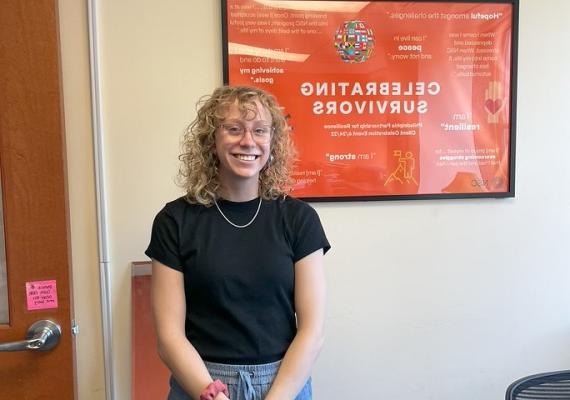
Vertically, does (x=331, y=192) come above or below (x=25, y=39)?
below

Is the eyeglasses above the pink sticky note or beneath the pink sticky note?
above

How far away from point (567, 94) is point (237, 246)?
5.11ft

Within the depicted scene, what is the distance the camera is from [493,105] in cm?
182

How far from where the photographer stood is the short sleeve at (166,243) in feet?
3.59

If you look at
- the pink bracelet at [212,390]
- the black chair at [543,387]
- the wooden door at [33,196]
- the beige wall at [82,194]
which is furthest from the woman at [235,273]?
the beige wall at [82,194]

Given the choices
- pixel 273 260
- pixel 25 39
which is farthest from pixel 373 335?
pixel 25 39

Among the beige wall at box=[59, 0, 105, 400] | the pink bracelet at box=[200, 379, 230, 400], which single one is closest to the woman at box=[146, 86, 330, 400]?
the pink bracelet at box=[200, 379, 230, 400]

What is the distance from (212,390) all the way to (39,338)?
1.58 feet

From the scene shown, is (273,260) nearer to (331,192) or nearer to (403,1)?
(331,192)

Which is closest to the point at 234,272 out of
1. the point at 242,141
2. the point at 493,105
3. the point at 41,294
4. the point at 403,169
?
the point at 242,141

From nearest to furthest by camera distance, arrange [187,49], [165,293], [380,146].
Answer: [165,293], [187,49], [380,146]

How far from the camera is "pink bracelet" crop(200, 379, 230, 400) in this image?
1028 millimetres

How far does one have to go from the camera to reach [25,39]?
1122 millimetres

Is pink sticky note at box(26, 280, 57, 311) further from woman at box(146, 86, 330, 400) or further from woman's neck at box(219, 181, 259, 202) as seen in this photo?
woman's neck at box(219, 181, 259, 202)
